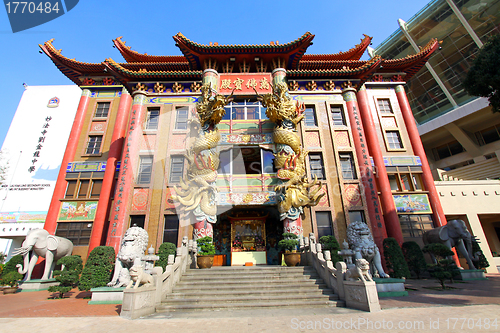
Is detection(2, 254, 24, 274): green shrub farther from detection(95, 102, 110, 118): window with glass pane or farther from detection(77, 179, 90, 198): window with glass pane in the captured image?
detection(95, 102, 110, 118): window with glass pane

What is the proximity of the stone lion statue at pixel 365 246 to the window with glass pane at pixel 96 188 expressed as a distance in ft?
51.6

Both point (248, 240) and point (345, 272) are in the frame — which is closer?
point (345, 272)

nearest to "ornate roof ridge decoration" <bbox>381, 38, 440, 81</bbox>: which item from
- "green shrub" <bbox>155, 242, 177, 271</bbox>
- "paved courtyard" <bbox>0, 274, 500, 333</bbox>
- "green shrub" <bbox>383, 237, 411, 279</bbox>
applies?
"green shrub" <bbox>383, 237, 411, 279</bbox>

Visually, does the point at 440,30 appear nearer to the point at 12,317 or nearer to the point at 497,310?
the point at 497,310

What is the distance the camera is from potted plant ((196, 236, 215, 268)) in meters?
10.8

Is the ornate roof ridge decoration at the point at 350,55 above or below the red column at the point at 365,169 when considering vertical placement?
above

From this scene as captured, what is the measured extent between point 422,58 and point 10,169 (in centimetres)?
3967

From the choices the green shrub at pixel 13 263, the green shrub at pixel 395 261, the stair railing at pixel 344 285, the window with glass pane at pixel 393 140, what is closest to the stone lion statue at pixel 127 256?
the stair railing at pixel 344 285

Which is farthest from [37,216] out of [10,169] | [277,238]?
[277,238]

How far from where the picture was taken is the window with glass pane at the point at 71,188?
16.0 meters

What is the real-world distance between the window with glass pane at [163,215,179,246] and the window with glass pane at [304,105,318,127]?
35.5 feet

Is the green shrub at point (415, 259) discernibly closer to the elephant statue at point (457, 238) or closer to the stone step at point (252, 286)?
the elephant statue at point (457, 238)

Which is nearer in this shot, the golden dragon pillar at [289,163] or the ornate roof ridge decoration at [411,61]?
the golden dragon pillar at [289,163]

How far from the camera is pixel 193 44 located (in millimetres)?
16250
